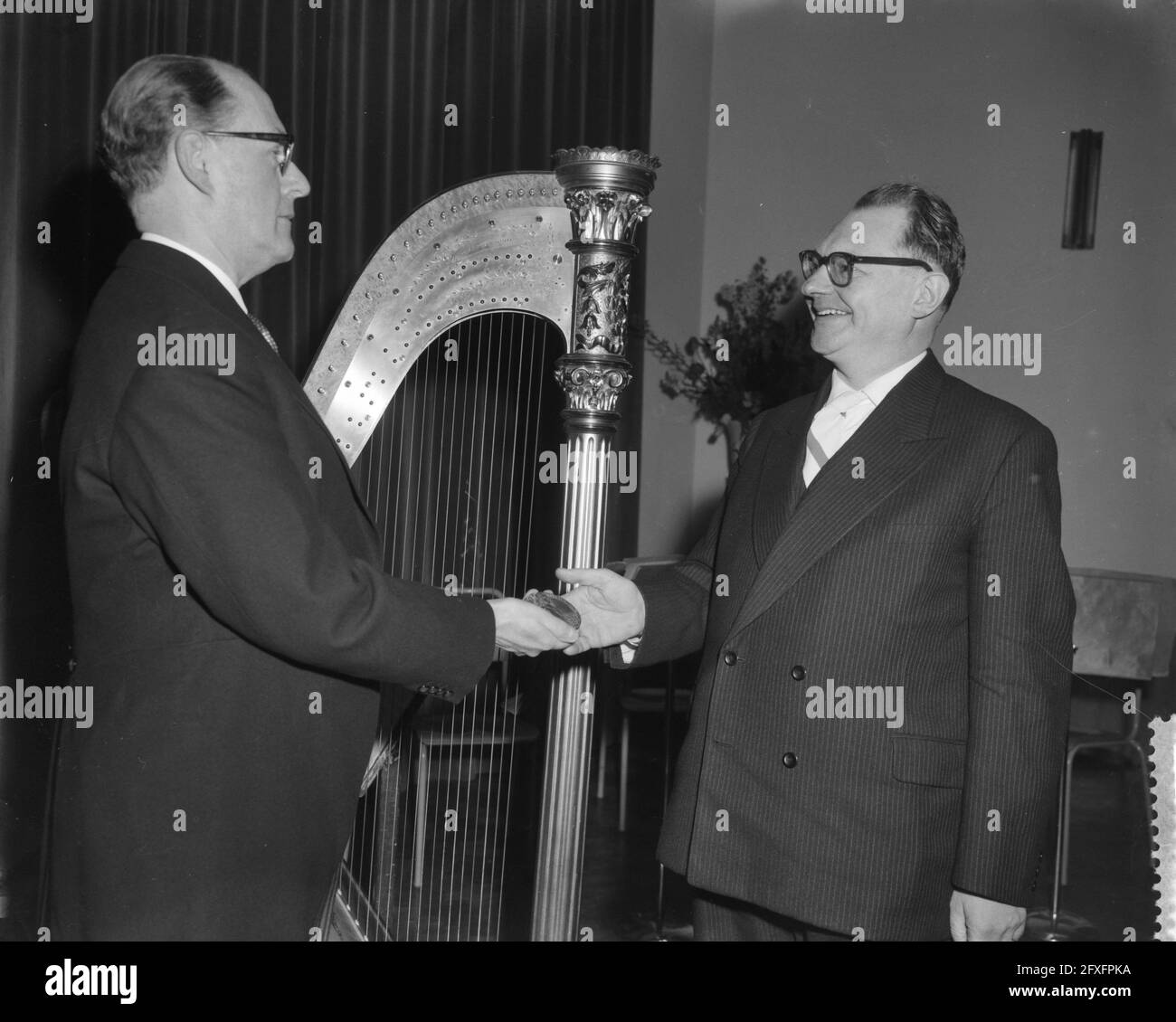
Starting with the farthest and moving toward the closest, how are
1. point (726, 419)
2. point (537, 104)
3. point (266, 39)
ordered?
point (726, 419) < point (537, 104) < point (266, 39)

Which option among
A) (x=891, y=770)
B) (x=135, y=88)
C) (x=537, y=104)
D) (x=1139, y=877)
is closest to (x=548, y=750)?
(x=891, y=770)

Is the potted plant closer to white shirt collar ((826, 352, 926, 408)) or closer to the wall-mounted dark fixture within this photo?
the wall-mounted dark fixture

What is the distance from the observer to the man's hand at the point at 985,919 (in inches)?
64.7

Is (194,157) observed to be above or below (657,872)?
above

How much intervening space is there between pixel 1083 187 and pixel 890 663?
4.17 metres

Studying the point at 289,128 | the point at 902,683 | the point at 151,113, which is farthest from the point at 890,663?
the point at 289,128

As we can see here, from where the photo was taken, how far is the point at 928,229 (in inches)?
72.7

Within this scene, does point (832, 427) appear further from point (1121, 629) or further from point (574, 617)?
point (1121, 629)

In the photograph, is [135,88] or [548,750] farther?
[548,750]

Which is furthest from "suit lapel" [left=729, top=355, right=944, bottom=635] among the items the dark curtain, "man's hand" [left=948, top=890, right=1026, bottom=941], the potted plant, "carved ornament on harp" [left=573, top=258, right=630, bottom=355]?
the potted plant

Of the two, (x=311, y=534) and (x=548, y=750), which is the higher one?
(x=311, y=534)

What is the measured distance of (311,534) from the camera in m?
1.52
